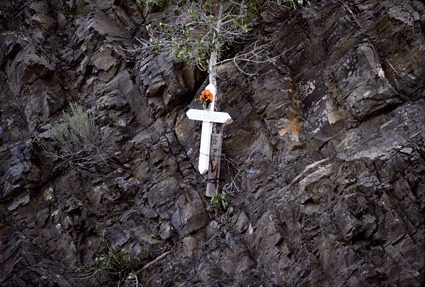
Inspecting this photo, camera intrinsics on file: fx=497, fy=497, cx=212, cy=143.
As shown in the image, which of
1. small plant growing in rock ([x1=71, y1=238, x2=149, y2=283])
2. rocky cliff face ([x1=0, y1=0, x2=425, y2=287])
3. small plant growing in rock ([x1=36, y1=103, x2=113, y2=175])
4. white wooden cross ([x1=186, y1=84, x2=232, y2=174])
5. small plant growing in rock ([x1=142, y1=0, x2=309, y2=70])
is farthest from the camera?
small plant growing in rock ([x1=36, y1=103, x2=113, y2=175])

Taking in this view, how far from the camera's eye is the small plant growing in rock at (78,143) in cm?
937

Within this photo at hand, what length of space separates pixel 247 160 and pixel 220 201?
0.87 m

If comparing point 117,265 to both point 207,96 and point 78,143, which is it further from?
Result: point 207,96

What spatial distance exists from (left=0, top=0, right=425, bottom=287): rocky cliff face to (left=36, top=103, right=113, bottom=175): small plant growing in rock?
173mm

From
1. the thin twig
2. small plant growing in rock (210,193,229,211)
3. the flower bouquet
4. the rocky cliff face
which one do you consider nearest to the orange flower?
the flower bouquet

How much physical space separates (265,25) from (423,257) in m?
5.15

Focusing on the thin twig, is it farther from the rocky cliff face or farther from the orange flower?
the orange flower

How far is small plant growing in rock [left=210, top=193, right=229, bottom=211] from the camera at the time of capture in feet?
26.6

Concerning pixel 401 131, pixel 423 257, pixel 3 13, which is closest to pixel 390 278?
pixel 423 257

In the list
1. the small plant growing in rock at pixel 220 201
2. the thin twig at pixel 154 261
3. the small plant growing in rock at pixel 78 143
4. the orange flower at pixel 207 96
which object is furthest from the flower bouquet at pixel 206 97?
the thin twig at pixel 154 261

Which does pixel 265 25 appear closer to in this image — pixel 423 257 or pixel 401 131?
pixel 401 131

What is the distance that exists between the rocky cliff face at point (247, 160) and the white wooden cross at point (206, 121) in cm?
49

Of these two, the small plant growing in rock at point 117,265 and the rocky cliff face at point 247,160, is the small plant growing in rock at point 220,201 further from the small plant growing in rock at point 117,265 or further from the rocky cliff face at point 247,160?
the small plant growing in rock at point 117,265

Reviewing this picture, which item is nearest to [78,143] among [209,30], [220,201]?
[220,201]
